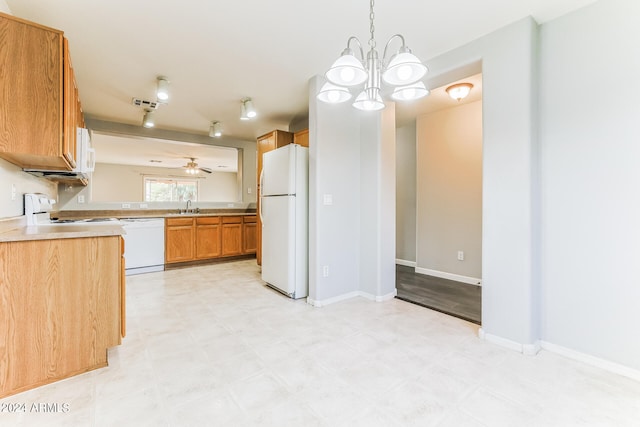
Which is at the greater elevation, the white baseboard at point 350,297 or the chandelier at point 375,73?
the chandelier at point 375,73

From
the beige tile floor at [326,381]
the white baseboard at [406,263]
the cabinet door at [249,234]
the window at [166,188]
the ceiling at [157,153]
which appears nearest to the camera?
the beige tile floor at [326,381]

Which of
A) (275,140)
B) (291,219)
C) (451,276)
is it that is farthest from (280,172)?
(451,276)

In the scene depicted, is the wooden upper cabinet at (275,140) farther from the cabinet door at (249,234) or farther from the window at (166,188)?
the window at (166,188)

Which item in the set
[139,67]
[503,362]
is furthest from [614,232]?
[139,67]

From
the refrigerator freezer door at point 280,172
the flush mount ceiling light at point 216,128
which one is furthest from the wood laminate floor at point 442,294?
the flush mount ceiling light at point 216,128

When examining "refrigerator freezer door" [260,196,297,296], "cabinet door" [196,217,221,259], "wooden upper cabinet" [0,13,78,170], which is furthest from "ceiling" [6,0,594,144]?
"cabinet door" [196,217,221,259]

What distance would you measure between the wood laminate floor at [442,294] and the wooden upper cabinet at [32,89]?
3.29m

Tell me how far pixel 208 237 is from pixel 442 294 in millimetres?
3813

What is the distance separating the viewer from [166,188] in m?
9.41

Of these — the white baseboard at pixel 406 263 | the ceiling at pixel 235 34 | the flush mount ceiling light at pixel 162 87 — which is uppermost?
the ceiling at pixel 235 34

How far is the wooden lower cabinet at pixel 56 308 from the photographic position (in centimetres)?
156

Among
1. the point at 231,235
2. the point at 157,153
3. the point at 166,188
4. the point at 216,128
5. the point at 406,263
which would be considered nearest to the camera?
the point at 216,128

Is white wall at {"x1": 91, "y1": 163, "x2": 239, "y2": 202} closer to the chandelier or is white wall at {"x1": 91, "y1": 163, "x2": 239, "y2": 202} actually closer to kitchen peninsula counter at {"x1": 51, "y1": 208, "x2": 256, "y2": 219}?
kitchen peninsula counter at {"x1": 51, "y1": 208, "x2": 256, "y2": 219}

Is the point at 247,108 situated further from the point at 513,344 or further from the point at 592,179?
the point at 513,344
